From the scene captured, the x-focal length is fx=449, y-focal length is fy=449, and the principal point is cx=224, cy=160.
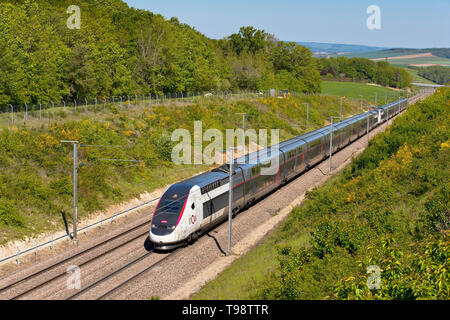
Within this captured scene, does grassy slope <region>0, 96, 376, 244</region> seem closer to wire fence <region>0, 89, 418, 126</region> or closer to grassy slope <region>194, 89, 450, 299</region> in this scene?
wire fence <region>0, 89, 418, 126</region>

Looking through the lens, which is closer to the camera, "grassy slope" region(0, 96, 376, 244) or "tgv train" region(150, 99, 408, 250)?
"tgv train" region(150, 99, 408, 250)

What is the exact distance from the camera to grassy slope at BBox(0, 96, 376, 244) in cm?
3095

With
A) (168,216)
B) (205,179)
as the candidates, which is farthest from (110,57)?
(168,216)

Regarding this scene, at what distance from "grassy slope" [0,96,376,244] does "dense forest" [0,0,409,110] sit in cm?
458

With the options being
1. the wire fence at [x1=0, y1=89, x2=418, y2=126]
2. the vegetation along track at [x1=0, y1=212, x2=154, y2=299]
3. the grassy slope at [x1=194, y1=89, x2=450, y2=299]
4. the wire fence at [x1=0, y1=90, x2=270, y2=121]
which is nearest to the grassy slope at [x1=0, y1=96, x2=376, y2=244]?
the wire fence at [x1=0, y1=89, x2=418, y2=126]

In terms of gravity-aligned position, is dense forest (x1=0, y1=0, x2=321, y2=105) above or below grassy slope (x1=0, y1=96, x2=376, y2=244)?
above

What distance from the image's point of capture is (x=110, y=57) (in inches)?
2333

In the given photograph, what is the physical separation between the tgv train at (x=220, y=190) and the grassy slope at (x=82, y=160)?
31.6 feet

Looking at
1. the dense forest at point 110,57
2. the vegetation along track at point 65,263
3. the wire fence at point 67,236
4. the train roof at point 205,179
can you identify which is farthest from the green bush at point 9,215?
the dense forest at point 110,57

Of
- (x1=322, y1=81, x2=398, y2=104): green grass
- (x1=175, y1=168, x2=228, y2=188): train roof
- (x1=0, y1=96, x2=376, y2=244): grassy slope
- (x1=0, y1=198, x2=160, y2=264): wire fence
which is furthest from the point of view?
(x1=322, y1=81, x2=398, y2=104): green grass

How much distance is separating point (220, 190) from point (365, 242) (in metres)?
11.4

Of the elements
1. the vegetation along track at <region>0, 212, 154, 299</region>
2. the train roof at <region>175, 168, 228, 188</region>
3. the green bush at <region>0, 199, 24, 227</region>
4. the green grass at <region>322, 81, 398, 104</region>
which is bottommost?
the vegetation along track at <region>0, 212, 154, 299</region>
